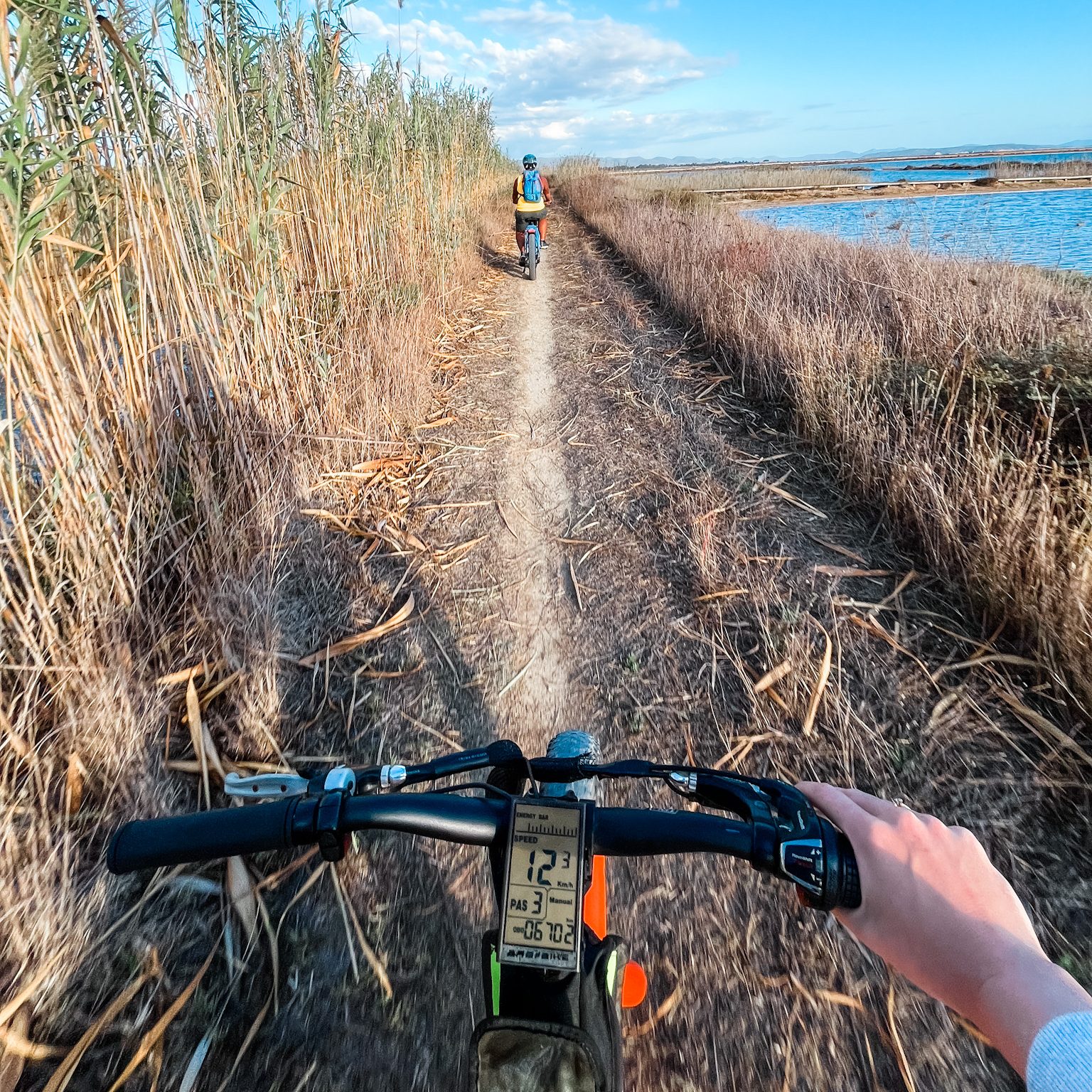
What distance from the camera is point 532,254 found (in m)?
9.29

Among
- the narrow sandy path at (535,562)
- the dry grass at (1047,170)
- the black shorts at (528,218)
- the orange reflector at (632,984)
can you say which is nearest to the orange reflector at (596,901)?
the orange reflector at (632,984)

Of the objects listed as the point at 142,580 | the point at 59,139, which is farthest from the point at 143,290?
the point at 142,580

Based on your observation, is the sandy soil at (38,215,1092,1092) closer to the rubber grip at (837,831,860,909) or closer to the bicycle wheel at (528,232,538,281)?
the rubber grip at (837,831,860,909)

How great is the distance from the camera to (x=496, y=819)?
85cm

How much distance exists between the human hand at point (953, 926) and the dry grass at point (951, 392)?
1.73 m

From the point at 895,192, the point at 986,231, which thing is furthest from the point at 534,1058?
the point at 895,192

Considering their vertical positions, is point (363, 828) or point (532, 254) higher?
point (532, 254)

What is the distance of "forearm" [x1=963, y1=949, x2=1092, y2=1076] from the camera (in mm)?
602

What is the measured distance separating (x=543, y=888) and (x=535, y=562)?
8.04ft

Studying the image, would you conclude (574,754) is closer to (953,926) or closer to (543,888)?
(543,888)

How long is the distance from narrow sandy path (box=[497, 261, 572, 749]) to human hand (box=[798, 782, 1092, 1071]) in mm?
1544

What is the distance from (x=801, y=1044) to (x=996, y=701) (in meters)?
1.36

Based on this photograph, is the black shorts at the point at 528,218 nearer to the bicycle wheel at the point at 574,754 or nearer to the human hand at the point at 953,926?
the bicycle wheel at the point at 574,754

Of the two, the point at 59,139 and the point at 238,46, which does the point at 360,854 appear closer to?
the point at 59,139
